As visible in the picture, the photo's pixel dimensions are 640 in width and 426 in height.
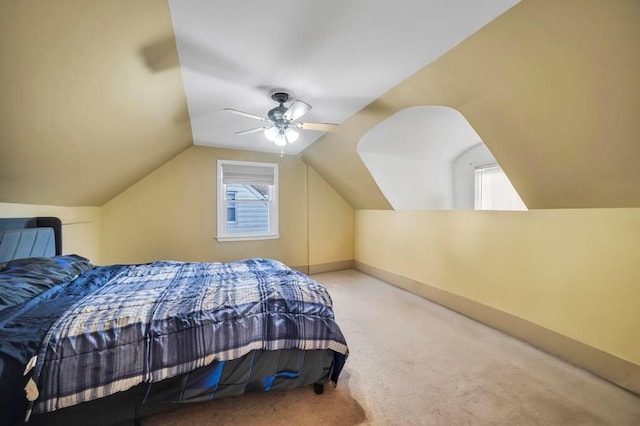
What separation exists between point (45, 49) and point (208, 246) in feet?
10.6

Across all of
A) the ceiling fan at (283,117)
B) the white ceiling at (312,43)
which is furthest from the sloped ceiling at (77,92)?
the ceiling fan at (283,117)

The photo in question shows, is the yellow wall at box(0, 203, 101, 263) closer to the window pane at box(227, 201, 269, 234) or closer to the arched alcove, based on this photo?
the window pane at box(227, 201, 269, 234)

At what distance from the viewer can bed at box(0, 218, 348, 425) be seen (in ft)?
3.88

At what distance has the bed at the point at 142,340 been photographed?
118 cm

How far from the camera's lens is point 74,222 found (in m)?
2.97

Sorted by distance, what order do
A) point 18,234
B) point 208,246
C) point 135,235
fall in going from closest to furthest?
point 18,234
point 135,235
point 208,246

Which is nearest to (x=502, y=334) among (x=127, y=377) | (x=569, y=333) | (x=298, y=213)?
(x=569, y=333)

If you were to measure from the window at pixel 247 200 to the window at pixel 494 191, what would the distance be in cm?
331

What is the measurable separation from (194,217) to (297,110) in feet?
8.82

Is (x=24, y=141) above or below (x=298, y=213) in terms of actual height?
above

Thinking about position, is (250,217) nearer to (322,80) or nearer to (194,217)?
(194,217)

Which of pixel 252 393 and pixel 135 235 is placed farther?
pixel 135 235

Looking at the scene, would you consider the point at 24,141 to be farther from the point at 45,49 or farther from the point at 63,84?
the point at 45,49

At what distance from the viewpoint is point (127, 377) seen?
1279mm
